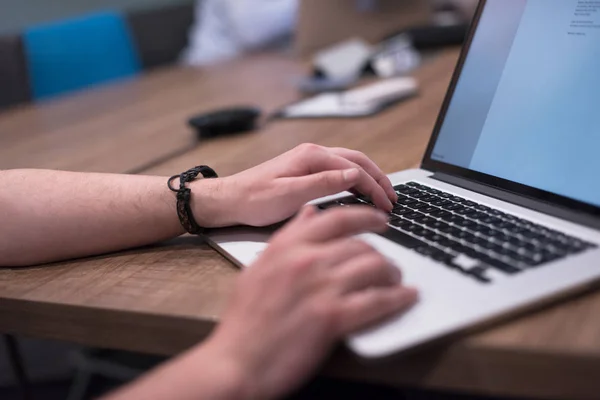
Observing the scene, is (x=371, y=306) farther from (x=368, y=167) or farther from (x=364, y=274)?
(x=368, y=167)

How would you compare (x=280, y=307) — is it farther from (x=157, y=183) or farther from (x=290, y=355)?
(x=157, y=183)

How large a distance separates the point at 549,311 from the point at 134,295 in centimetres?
38

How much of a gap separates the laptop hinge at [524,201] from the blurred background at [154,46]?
62 cm

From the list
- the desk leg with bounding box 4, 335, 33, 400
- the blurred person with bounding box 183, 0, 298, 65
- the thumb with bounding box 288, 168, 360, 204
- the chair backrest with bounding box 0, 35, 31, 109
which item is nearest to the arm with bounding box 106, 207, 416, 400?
the thumb with bounding box 288, 168, 360, 204

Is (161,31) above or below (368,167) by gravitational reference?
below

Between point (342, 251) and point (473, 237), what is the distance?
0.50ft

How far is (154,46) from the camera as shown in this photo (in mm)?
3258

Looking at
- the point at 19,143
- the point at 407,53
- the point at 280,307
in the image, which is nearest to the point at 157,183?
the point at 280,307

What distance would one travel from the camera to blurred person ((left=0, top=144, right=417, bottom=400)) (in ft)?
1.47

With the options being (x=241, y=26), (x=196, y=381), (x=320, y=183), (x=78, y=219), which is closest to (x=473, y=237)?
(x=320, y=183)

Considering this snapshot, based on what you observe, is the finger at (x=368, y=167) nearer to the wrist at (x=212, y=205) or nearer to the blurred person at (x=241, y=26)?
the wrist at (x=212, y=205)

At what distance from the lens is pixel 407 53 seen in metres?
1.73

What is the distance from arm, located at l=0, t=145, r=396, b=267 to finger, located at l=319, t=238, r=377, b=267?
0.52 ft

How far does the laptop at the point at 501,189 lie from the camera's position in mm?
475
